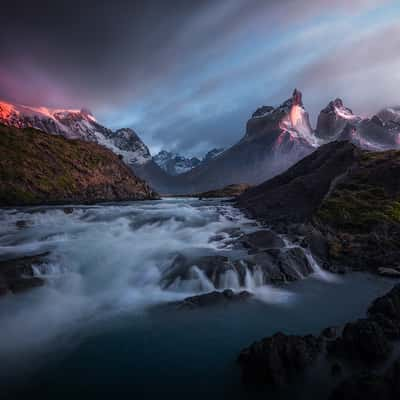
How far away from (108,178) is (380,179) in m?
70.5

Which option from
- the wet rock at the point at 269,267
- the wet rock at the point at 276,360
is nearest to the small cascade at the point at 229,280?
the wet rock at the point at 269,267

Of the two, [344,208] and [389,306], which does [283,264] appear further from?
[344,208]

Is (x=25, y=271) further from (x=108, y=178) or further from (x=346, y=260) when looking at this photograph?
(x=108, y=178)

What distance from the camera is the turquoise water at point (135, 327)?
809 centimetres

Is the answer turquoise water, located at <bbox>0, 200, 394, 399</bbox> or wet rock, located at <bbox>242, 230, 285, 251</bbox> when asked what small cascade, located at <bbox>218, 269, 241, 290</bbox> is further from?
wet rock, located at <bbox>242, 230, 285, 251</bbox>

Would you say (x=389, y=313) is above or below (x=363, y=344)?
above

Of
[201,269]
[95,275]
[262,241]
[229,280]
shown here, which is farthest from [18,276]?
[262,241]

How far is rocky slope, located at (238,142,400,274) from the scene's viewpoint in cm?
1883

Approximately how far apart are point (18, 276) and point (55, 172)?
57024mm

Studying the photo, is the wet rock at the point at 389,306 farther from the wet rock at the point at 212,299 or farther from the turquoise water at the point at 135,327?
the wet rock at the point at 212,299

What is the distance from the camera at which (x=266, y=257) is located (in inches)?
645

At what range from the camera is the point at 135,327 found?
1126cm

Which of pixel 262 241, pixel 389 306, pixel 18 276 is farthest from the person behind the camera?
pixel 262 241

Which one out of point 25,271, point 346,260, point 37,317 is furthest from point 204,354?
point 346,260
